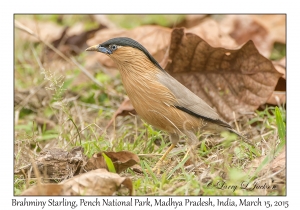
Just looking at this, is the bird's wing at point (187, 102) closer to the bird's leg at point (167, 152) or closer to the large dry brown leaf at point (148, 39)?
the bird's leg at point (167, 152)

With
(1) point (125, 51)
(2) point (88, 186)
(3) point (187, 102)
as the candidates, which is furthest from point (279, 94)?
(2) point (88, 186)

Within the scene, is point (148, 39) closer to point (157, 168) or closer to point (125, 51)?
point (125, 51)

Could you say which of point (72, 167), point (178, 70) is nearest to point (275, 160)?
point (72, 167)

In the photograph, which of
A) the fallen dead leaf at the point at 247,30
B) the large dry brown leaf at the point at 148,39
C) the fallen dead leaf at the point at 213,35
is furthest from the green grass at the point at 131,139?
the fallen dead leaf at the point at 247,30

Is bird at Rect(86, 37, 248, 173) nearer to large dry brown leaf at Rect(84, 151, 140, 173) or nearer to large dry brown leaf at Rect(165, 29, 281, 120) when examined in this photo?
large dry brown leaf at Rect(84, 151, 140, 173)

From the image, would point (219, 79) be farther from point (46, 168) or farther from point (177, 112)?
point (46, 168)

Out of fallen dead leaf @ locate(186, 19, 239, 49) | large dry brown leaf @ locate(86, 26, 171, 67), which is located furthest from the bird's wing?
fallen dead leaf @ locate(186, 19, 239, 49)
